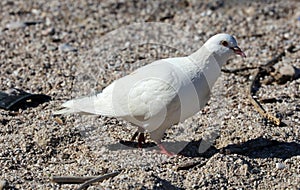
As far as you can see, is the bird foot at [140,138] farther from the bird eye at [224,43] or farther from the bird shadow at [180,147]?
the bird eye at [224,43]

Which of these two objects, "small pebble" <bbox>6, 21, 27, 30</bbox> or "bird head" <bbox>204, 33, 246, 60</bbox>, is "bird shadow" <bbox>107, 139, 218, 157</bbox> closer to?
"bird head" <bbox>204, 33, 246, 60</bbox>

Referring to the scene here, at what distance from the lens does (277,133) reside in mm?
6133

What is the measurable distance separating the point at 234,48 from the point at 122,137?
139 centimetres

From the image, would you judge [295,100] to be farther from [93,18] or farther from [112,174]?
[93,18]

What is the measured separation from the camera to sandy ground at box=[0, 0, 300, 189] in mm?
5496

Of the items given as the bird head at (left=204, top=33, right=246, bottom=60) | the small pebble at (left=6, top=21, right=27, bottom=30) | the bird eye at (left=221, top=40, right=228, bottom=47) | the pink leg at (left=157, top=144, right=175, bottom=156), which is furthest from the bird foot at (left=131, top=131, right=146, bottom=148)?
the small pebble at (left=6, top=21, right=27, bottom=30)

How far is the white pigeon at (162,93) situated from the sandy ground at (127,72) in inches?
14.4

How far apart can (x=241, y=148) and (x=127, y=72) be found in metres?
2.18

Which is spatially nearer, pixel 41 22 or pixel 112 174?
pixel 112 174

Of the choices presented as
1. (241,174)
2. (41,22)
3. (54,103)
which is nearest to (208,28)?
(41,22)

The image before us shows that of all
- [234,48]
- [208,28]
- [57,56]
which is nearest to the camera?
[234,48]

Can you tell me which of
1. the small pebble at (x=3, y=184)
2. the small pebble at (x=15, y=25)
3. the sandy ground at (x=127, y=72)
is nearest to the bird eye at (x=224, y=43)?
the sandy ground at (x=127, y=72)

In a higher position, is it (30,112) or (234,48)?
(234,48)

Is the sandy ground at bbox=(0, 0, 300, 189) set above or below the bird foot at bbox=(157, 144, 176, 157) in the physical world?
above
